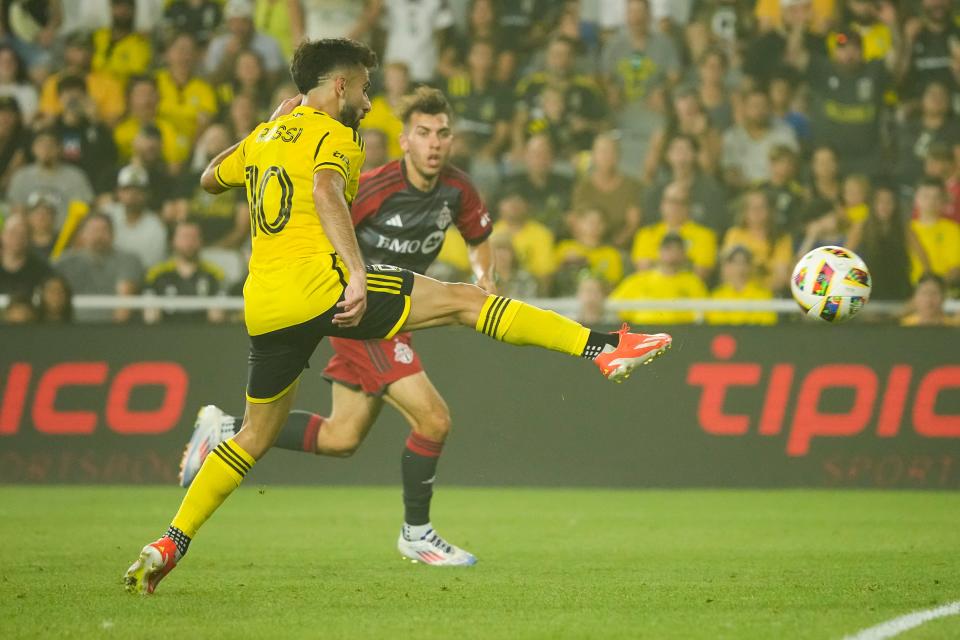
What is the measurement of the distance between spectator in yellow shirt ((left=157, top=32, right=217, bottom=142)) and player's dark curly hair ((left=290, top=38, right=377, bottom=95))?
9.05m

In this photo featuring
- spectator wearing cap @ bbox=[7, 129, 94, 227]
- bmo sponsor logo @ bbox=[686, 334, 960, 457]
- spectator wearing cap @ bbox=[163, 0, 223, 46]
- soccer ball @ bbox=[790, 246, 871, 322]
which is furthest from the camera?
spectator wearing cap @ bbox=[163, 0, 223, 46]

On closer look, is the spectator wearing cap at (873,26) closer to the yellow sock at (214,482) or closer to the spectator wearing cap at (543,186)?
the spectator wearing cap at (543,186)

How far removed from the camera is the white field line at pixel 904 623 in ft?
17.1

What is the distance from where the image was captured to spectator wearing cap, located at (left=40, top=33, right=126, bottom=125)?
15.2m

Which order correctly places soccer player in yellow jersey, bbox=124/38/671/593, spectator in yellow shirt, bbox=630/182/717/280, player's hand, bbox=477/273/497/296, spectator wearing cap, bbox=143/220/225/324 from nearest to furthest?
soccer player in yellow jersey, bbox=124/38/671/593
player's hand, bbox=477/273/497/296
spectator wearing cap, bbox=143/220/225/324
spectator in yellow shirt, bbox=630/182/717/280

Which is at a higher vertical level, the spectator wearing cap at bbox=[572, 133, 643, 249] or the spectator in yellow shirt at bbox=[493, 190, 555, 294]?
the spectator wearing cap at bbox=[572, 133, 643, 249]

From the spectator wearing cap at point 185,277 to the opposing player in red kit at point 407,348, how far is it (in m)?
5.15

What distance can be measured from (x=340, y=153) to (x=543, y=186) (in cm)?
844

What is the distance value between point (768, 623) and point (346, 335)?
214 cm

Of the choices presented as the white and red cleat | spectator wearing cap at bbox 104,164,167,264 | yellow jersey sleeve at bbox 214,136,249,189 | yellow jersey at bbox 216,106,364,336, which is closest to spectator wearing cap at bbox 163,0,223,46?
spectator wearing cap at bbox 104,164,167,264

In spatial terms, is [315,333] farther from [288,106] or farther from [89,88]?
[89,88]

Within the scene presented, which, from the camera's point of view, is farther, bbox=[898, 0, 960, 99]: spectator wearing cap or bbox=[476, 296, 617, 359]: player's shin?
bbox=[898, 0, 960, 99]: spectator wearing cap

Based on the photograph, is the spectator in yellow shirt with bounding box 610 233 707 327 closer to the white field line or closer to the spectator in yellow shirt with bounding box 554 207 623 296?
the spectator in yellow shirt with bounding box 554 207 623 296

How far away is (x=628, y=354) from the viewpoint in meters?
6.21
